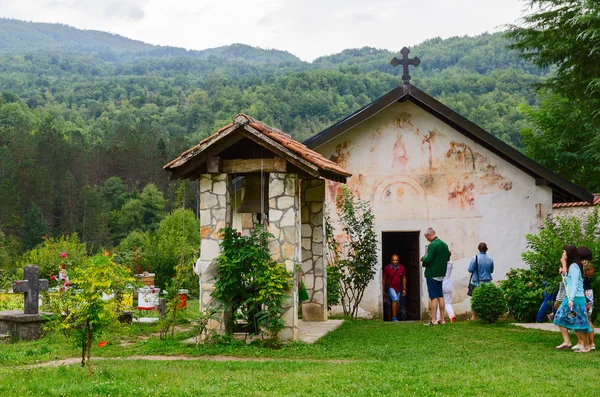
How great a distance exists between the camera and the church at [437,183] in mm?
17422

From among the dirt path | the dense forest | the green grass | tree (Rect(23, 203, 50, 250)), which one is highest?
the dense forest

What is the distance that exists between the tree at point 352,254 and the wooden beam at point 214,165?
15.8 ft

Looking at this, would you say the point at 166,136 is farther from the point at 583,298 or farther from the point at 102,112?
the point at 583,298

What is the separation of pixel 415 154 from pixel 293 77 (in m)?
60.5

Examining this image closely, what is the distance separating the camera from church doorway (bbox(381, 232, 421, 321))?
17984mm

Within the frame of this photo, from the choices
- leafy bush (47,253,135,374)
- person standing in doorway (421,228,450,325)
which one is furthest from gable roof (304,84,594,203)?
leafy bush (47,253,135,374)

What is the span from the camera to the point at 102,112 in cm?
9506

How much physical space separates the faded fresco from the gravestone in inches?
280

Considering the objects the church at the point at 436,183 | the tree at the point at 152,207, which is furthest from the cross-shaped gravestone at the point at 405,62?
the tree at the point at 152,207

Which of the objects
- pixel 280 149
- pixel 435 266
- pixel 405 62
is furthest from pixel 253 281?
pixel 405 62

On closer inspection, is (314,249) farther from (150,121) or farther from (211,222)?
(150,121)

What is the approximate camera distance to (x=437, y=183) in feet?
58.1

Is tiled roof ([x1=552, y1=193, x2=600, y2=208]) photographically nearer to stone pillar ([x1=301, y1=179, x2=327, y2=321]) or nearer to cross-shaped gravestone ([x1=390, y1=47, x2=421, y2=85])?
cross-shaped gravestone ([x1=390, y1=47, x2=421, y2=85])

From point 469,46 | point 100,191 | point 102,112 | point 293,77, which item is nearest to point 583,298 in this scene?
point 100,191
